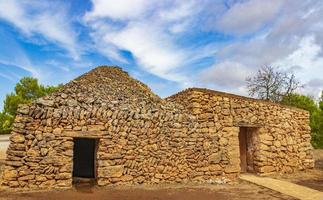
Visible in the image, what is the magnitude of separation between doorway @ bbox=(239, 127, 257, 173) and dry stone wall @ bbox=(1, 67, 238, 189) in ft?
4.60

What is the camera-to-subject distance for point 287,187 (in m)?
10.4

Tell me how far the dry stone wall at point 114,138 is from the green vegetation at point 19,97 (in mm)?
17329

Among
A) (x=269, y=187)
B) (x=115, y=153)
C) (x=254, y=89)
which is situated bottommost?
(x=269, y=187)

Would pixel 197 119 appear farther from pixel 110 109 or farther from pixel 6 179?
pixel 6 179

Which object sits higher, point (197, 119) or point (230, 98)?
point (230, 98)

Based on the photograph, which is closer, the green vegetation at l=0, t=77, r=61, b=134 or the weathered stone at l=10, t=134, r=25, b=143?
the weathered stone at l=10, t=134, r=25, b=143

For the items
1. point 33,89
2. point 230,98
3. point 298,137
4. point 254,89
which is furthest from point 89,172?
point 33,89

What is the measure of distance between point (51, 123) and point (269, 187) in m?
6.87

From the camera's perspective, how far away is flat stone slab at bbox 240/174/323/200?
9086 mm

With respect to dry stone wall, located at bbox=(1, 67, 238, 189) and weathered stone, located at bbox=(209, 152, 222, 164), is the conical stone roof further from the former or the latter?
weathered stone, located at bbox=(209, 152, 222, 164)

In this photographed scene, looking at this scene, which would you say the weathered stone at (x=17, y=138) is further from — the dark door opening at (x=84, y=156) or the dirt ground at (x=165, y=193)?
the dark door opening at (x=84, y=156)

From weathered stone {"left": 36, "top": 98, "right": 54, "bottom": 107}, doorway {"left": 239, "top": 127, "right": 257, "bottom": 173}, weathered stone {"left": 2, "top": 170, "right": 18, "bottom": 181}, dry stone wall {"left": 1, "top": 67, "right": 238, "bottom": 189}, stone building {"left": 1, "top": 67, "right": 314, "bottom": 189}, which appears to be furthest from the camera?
doorway {"left": 239, "top": 127, "right": 257, "bottom": 173}

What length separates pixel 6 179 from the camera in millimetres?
8852

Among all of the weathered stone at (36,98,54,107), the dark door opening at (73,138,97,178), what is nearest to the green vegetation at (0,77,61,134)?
the dark door opening at (73,138,97,178)
